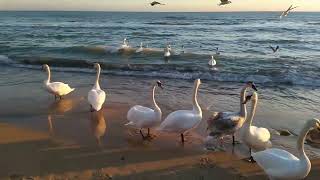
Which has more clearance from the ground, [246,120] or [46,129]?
[246,120]

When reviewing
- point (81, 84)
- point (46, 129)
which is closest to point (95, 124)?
point (46, 129)

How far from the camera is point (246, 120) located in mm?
8250

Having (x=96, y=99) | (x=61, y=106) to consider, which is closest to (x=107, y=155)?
(x=96, y=99)

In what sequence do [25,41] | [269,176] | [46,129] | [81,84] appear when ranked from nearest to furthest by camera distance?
[269,176] < [46,129] < [81,84] < [25,41]

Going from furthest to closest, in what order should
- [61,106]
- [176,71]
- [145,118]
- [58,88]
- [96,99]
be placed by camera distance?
[176,71], [58,88], [61,106], [96,99], [145,118]

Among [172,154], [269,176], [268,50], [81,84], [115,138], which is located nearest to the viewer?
[269,176]

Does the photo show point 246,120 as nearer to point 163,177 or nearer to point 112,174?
point 163,177

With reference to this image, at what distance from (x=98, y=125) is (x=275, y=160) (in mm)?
4506

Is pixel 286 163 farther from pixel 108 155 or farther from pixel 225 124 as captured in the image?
pixel 108 155

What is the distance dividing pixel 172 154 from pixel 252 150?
1.50 meters

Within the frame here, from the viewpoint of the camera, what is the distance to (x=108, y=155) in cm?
786

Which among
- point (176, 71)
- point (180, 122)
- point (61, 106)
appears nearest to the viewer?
point (180, 122)

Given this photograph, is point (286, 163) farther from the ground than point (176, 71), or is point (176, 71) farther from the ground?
point (286, 163)

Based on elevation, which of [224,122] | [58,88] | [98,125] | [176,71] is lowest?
[176,71]
